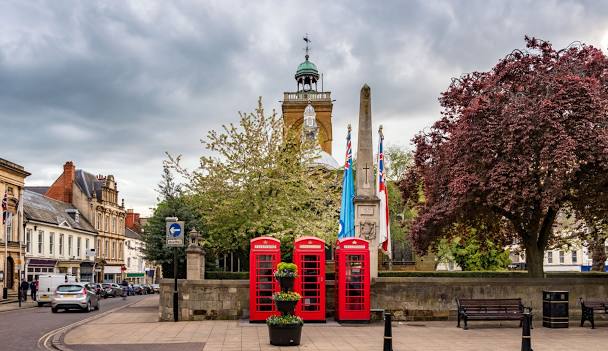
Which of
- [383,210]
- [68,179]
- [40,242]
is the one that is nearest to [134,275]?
[68,179]

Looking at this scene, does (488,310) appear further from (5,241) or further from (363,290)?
(5,241)

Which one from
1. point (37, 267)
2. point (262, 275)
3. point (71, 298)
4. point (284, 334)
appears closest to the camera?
point (284, 334)

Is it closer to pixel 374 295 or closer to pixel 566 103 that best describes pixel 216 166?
pixel 374 295

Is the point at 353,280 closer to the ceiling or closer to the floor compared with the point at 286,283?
closer to the floor

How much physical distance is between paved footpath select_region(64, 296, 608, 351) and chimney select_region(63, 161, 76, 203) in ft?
162

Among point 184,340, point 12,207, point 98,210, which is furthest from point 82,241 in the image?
point 184,340

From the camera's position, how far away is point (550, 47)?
70.7ft

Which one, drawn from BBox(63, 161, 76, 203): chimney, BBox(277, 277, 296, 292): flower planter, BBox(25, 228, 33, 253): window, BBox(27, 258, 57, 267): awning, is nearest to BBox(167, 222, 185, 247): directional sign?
BBox(277, 277, 296, 292): flower planter

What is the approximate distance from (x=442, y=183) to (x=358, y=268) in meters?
5.18

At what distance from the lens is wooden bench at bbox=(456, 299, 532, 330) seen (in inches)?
698

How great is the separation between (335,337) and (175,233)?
7.65 meters

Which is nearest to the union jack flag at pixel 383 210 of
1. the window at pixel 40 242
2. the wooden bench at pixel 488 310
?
the wooden bench at pixel 488 310

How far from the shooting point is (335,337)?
617 inches

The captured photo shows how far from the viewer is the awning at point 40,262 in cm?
4956
